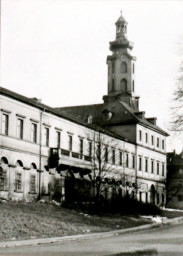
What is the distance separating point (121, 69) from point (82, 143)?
29.9 metres

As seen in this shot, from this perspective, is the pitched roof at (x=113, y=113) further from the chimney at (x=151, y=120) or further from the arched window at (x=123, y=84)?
the arched window at (x=123, y=84)

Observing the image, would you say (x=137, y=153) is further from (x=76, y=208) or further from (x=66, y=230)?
(x=66, y=230)

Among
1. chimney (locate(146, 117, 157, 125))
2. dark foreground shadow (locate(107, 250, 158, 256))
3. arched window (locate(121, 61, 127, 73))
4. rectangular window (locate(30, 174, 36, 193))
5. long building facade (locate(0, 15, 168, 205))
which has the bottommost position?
dark foreground shadow (locate(107, 250, 158, 256))

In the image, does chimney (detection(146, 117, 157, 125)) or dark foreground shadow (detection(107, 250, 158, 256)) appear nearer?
dark foreground shadow (detection(107, 250, 158, 256))

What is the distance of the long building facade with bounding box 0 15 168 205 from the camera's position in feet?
130

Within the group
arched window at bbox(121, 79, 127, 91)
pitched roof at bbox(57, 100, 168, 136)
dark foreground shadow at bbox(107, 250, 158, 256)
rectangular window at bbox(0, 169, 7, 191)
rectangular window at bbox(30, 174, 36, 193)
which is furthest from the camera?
arched window at bbox(121, 79, 127, 91)

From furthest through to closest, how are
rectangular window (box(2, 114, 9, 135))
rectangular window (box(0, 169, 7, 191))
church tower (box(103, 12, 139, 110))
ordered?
church tower (box(103, 12, 139, 110))
rectangular window (box(2, 114, 9, 135))
rectangular window (box(0, 169, 7, 191))

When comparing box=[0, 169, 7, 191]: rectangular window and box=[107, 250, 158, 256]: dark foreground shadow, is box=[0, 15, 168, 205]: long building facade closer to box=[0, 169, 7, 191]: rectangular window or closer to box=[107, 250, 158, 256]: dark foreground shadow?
box=[0, 169, 7, 191]: rectangular window

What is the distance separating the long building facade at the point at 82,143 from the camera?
3969cm

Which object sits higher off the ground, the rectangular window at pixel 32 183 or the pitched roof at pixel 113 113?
the pitched roof at pixel 113 113

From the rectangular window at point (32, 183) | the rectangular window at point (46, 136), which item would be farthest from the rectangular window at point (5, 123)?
the rectangular window at point (46, 136)

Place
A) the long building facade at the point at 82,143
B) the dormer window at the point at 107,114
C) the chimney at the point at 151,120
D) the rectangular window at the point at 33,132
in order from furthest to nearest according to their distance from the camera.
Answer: the chimney at the point at 151,120
the dormer window at the point at 107,114
the rectangular window at the point at 33,132
the long building facade at the point at 82,143

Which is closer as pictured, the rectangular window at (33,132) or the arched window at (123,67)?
the rectangular window at (33,132)

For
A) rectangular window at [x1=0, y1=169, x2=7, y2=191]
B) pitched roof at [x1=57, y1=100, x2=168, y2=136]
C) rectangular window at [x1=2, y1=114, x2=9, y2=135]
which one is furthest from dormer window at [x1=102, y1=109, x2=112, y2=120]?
rectangular window at [x1=0, y1=169, x2=7, y2=191]
